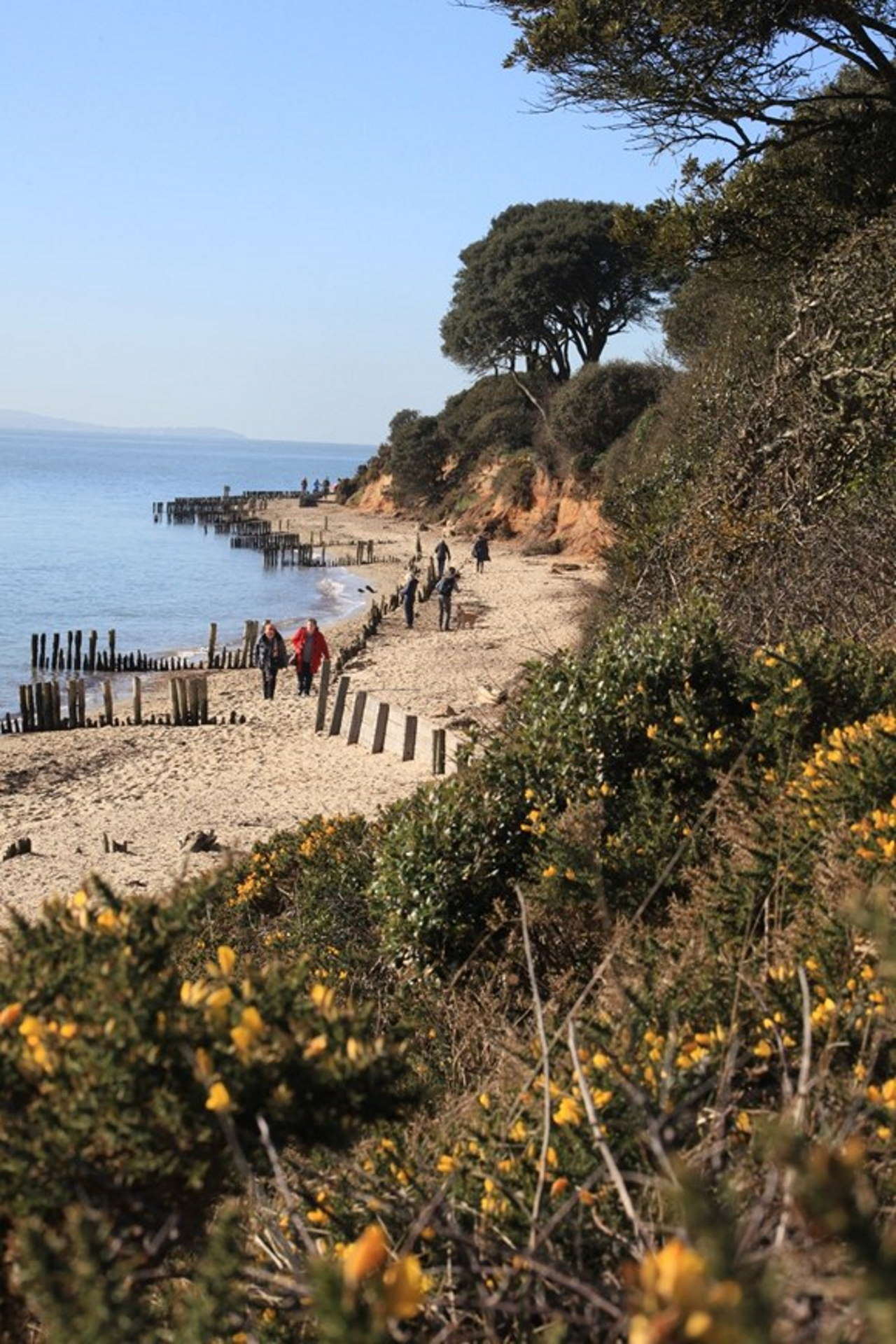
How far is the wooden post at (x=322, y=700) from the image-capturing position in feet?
57.8

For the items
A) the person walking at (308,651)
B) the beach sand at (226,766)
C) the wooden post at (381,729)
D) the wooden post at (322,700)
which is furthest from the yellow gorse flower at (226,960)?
the person walking at (308,651)

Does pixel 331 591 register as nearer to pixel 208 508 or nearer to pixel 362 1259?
pixel 362 1259

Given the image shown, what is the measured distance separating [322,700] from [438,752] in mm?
4288

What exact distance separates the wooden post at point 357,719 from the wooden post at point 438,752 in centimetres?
272

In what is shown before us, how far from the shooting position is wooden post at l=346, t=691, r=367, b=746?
1694cm

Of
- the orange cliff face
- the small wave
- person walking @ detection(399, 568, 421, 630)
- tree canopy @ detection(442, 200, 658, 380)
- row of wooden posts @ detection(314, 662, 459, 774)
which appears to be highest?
tree canopy @ detection(442, 200, 658, 380)

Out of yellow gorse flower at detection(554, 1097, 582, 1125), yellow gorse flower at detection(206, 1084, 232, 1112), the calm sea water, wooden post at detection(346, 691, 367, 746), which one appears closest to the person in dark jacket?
wooden post at detection(346, 691, 367, 746)

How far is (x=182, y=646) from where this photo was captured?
3531cm

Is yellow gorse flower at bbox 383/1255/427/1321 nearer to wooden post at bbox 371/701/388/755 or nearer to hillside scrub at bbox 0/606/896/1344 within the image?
hillside scrub at bbox 0/606/896/1344

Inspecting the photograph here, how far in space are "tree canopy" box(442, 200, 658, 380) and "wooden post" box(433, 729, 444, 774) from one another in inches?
1609

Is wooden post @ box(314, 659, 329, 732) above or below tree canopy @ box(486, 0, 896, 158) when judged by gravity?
below

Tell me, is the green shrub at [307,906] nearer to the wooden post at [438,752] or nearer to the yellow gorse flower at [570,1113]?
the yellow gorse flower at [570,1113]

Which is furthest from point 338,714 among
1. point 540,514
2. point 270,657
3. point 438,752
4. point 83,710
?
point 540,514

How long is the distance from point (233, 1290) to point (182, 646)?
33856 mm
